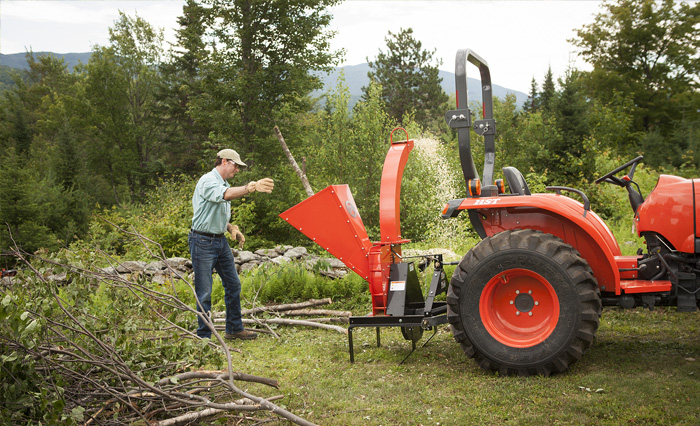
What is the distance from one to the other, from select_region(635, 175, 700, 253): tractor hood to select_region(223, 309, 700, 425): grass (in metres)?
0.96

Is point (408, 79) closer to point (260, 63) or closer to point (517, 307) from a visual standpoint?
point (260, 63)

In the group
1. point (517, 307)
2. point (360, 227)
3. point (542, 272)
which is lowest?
point (517, 307)

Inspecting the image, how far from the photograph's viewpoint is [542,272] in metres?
3.80

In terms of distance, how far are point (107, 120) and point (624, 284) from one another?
3077cm

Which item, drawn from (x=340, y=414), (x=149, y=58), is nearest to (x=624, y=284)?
(x=340, y=414)

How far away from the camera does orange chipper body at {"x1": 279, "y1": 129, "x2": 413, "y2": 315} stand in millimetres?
4590

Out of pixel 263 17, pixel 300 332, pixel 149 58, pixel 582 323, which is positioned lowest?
pixel 300 332

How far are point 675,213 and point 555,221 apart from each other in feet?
2.78

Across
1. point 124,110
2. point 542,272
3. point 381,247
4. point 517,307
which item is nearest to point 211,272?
point 381,247

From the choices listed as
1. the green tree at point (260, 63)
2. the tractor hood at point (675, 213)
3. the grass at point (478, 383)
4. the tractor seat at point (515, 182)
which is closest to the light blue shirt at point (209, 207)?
the grass at point (478, 383)

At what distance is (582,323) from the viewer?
368 centimetres

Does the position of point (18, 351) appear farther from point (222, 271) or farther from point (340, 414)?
point (222, 271)

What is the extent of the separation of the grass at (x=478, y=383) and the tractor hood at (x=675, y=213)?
96cm

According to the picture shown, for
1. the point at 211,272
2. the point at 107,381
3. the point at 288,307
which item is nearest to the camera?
the point at 107,381
